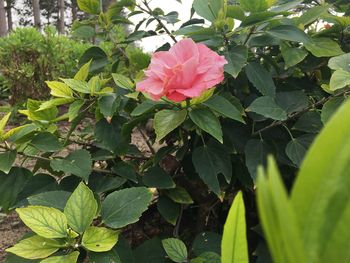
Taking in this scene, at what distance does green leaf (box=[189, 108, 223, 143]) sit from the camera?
3.36 feet

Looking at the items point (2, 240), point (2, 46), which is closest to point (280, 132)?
point (2, 240)

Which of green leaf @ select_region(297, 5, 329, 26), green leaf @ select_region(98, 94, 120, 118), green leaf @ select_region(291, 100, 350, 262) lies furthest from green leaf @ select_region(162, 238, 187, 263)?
green leaf @ select_region(291, 100, 350, 262)

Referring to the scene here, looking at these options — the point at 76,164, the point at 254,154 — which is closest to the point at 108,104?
the point at 76,164

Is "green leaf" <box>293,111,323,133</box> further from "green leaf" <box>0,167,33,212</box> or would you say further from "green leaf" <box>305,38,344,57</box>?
"green leaf" <box>0,167,33,212</box>

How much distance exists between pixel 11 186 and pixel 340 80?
3.08ft

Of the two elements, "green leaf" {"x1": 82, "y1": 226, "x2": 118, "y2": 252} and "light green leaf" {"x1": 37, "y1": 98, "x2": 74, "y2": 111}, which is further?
"light green leaf" {"x1": 37, "y1": 98, "x2": 74, "y2": 111}

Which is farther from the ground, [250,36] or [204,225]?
[250,36]

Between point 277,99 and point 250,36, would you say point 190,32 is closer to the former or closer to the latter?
point 250,36

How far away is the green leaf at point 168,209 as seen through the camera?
50.2 inches

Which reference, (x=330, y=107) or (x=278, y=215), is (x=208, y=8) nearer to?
(x=330, y=107)

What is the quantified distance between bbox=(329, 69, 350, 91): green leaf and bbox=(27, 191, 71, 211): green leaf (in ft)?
2.34

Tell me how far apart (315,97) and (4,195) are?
1.00m

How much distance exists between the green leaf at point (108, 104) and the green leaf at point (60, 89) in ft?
0.32

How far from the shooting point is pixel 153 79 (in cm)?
103
